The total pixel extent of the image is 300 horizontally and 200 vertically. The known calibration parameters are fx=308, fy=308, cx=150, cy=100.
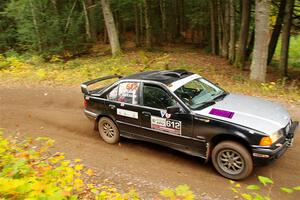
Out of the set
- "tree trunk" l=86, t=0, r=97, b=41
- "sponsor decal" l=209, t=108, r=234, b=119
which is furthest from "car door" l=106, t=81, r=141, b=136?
"tree trunk" l=86, t=0, r=97, b=41

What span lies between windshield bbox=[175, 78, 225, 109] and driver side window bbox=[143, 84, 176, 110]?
0.23 m

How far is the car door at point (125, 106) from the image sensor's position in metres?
6.91

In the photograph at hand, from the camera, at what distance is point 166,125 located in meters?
6.41

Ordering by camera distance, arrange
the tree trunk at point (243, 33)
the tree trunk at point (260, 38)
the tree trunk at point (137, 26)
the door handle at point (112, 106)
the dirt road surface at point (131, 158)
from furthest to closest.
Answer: the tree trunk at point (137, 26) → the tree trunk at point (243, 33) → the tree trunk at point (260, 38) → the door handle at point (112, 106) → the dirt road surface at point (131, 158)

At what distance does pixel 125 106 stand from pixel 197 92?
1.66 meters

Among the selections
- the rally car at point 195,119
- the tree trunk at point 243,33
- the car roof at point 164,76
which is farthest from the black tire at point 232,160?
the tree trunk at point 243,33

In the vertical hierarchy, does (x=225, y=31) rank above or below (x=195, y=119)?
above

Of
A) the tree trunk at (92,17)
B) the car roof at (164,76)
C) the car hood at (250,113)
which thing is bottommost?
the car hood at (250,113)

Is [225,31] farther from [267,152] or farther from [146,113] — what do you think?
[267,152]

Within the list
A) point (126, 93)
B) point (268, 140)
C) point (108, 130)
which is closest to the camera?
point (268, 140)

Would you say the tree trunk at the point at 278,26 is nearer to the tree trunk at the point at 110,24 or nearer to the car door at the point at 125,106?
the tree trunk at the point at 110,24

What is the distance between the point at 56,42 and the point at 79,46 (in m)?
1.77

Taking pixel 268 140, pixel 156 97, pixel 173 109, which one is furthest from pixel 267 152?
pixel 156 97

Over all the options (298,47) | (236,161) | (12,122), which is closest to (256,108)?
(236,161)
